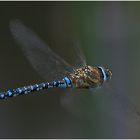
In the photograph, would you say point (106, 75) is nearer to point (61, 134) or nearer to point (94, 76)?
point (94, 76)

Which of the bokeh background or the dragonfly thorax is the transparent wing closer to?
the dragonfly thorax

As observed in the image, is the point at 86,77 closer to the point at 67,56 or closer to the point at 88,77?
the point at 88,77

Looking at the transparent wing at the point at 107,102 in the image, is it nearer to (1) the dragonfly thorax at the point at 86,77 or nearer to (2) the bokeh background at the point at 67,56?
(1) the dragonfly thorax at the point at 86,77

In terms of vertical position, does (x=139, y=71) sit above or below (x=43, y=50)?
below

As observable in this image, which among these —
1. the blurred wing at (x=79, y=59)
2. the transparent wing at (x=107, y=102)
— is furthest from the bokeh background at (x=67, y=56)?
the transparent wing at (x=107, y=102)

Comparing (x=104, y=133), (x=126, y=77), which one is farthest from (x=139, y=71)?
(x=104, y=133)

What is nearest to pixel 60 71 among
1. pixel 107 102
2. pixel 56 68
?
pixel 56 68

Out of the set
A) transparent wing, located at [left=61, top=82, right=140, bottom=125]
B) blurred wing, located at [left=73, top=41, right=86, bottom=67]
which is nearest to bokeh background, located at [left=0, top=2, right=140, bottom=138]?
blurred wing, located at [left=73, top=41, right=86, bottom=67]
